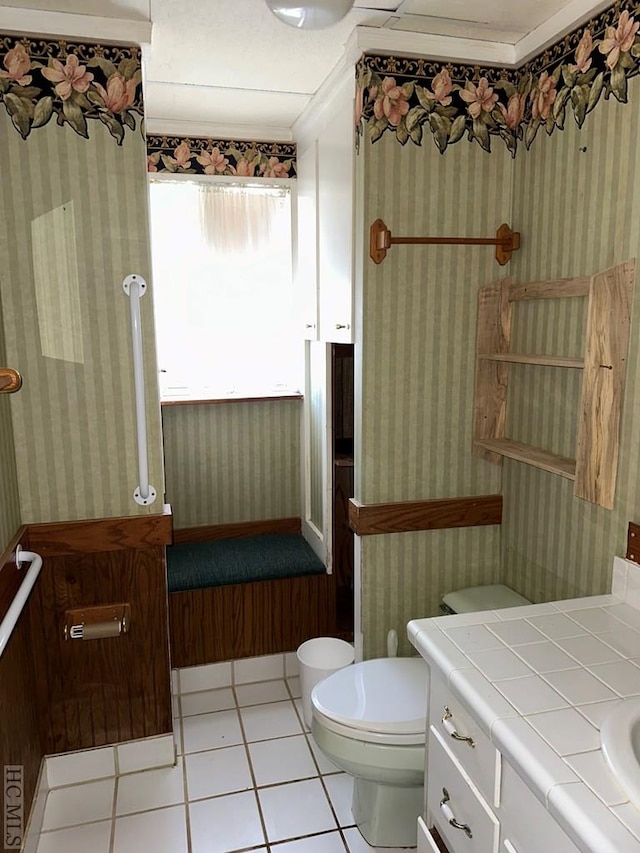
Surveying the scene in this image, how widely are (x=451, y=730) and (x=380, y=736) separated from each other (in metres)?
0.45

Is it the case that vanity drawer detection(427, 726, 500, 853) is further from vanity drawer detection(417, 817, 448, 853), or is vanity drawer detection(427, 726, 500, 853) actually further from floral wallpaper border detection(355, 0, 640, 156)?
floral wallpaper border detection(355, 0, 640, 156)

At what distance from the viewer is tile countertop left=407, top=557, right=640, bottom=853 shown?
917 millimetres

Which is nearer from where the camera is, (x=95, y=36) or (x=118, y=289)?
(x=95, y=36)

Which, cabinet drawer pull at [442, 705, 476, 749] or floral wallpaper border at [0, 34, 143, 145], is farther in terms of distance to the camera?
floral wallpaper border at [0, 34, 143, 145]

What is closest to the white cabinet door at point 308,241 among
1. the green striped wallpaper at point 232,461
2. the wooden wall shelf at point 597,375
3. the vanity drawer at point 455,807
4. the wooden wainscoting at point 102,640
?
the green striped wallpaper at point 232,461

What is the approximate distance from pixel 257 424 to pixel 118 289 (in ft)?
3.73

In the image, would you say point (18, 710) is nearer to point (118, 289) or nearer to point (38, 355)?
point (38, 355)

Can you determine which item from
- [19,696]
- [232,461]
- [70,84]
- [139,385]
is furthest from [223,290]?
[19,696]

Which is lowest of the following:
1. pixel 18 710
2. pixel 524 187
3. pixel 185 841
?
pixel 185 841

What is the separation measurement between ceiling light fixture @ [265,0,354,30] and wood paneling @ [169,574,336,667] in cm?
192

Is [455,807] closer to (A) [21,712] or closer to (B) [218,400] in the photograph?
(A) [21,712]

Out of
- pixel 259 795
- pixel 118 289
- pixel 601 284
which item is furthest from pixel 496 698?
pixel 118 289

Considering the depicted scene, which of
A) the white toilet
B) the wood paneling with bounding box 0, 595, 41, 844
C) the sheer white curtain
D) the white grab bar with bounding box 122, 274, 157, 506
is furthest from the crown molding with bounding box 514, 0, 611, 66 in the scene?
the wood paneling with bounding box 0, 595, 41, 844

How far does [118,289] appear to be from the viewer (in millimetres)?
1898
